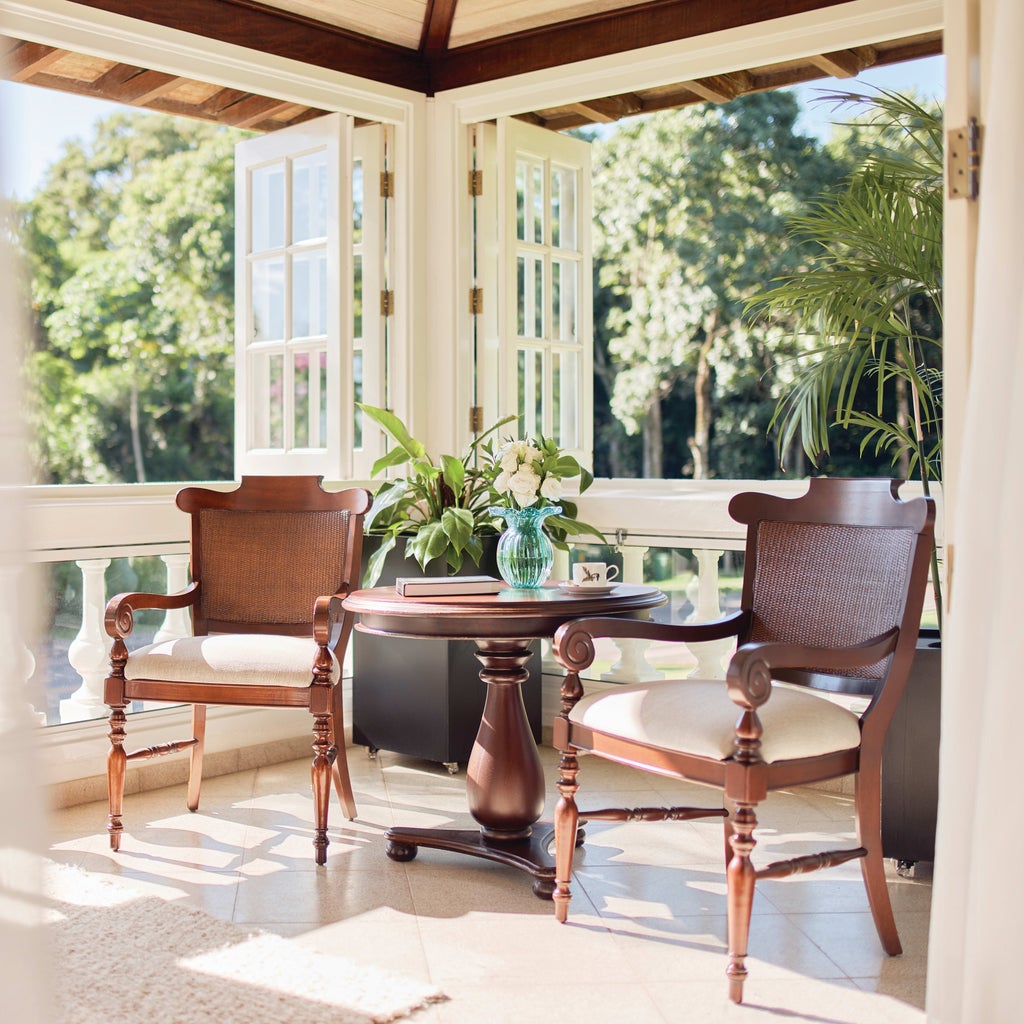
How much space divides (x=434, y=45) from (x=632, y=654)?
239 centimetres

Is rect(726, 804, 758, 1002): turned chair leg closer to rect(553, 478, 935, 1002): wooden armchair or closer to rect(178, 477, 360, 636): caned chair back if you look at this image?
rect(553, 478, 935, 1002): wooden armchair

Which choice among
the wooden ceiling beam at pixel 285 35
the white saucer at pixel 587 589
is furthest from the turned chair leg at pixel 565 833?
the wooden ceiling beam at pixel 285 35

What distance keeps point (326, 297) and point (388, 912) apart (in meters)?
2.43

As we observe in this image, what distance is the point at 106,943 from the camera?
99.7 inches

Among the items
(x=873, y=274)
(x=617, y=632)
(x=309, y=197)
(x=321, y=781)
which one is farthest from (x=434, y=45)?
(x=321, y=781)

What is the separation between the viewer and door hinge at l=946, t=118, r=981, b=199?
199 centimetres

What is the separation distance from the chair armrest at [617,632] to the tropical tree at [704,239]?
764 cm

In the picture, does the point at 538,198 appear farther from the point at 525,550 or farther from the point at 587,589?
the point at 587,589

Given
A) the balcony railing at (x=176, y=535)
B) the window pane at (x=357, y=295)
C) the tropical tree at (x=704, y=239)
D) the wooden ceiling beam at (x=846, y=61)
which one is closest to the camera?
the balcony railing at (x=176, y=535)

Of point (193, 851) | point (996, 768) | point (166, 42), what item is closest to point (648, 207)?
point (166, 42)

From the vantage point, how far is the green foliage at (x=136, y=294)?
40.9 feet

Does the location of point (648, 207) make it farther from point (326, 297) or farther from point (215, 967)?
point (215, 967)

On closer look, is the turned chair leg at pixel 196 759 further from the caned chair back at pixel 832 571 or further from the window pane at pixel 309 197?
the window pane at pixel 309 197

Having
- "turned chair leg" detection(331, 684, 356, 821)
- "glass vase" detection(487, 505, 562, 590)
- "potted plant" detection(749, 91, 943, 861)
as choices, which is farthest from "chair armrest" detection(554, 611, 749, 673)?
"turned chair leg" detection(331, 684, 356, 821)
